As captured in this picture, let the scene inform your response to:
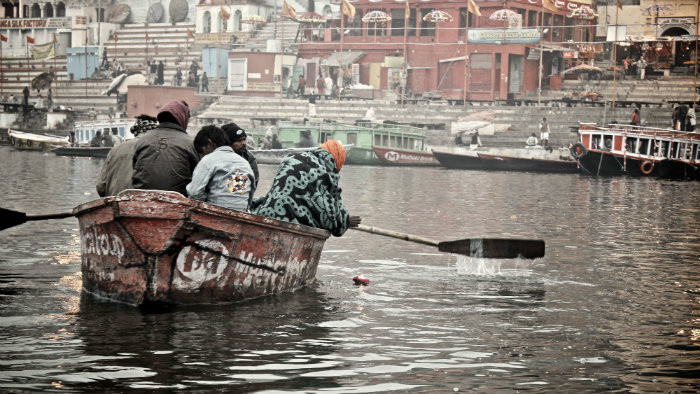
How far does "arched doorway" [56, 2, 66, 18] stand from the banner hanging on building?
20.0 feet

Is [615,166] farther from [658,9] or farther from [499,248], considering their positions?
[499,248]

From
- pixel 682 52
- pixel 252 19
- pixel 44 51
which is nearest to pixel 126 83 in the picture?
pixel 252 19

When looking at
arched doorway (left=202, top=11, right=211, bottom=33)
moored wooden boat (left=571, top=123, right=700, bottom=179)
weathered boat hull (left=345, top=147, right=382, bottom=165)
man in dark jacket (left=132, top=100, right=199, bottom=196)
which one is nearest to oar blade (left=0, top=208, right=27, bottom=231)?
man in dark jacket (left=132, top=100, right=199, bottom=196)

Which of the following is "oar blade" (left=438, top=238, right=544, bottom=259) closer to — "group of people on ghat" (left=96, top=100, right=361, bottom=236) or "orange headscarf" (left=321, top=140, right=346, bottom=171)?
"group of people on ghat" (left=96, top=100, right=361, bottom=236)

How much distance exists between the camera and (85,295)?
9188 millimetres

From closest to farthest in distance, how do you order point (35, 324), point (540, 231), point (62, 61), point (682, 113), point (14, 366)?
1. point (14, 366)
2. point (35, 324)
3. point (540, 231)
4. point (682, 113)
5. point (62, 61)

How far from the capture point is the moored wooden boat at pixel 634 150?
34.7m

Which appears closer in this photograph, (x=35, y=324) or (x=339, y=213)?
(x=35, y=324)

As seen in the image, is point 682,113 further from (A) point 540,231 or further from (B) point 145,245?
(B) point 145,245

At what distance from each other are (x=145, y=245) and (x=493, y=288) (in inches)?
157

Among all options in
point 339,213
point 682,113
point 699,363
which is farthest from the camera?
point 682,113

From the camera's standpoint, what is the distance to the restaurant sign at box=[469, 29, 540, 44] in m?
43.7

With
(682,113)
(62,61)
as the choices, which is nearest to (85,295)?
(682,113)

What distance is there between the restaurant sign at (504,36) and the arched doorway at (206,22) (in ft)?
69.0
